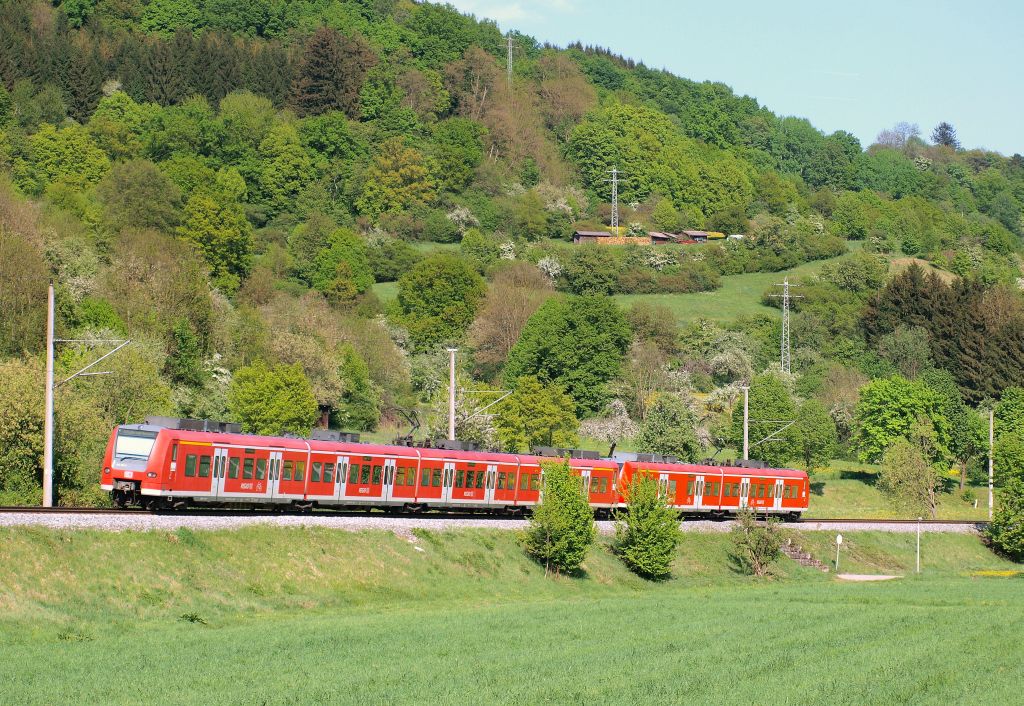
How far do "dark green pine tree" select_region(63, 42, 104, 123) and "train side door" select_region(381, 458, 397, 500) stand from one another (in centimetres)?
14326

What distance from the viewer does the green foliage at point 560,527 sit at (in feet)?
181

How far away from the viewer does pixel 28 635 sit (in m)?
35.0

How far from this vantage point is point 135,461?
46938 millimetres

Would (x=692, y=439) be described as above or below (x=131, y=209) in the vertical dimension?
below

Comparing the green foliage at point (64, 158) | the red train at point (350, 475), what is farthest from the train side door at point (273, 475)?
the green foliage at point (64, 158)

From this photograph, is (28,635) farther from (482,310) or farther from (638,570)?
(482,310)

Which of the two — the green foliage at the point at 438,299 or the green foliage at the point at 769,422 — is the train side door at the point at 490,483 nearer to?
the green foliage at the point at 769,422

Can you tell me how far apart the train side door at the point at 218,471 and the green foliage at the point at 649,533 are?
1724 cm

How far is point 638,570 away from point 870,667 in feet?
81.7

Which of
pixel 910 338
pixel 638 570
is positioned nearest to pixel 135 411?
pixel 638 570

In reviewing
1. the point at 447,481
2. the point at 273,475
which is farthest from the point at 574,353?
the point at 273,475

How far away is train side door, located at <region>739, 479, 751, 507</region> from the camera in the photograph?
73.6 meters

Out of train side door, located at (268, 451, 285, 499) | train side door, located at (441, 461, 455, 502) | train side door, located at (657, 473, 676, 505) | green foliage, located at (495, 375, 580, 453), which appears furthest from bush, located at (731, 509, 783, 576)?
green foliage, located at (495, 375, 580, 453)

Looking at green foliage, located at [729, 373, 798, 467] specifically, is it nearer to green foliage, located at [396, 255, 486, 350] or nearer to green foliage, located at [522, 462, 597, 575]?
green foliage, located at [396, 255, 486, 350]
